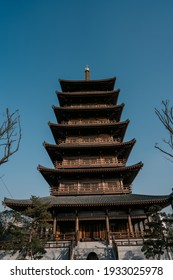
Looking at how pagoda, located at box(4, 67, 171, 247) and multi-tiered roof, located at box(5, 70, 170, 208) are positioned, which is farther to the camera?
multi-tiered roof, located at box(5, 70, 170, 208)

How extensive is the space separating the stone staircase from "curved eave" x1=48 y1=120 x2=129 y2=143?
1239cm

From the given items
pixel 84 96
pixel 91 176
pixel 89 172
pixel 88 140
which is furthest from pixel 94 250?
pixel 84 96

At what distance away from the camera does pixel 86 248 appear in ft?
45.2

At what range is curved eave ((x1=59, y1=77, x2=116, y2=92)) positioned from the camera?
27444mm

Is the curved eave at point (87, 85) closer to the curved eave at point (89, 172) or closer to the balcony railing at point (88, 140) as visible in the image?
the balcony railing at point (88, 140)

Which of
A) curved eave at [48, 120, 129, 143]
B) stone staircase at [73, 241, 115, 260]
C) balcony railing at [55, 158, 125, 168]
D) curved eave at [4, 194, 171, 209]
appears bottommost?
stone staircase at [73, 241, 115, 260]

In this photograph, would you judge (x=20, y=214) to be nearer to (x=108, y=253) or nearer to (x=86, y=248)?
(x=86, y=248)

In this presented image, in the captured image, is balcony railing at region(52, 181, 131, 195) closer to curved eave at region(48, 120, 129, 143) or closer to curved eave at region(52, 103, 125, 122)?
curved eave at region(48, 120, 129, 143)

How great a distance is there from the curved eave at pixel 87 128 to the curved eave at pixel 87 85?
8200 millimetres

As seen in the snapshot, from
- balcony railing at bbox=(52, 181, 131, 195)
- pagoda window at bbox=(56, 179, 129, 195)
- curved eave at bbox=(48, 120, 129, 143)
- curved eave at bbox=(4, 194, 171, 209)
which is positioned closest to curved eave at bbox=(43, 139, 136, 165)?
curved eave at bbox=(48, 120, 129, 143)

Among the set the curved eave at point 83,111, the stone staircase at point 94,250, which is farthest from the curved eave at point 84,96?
the stone staircase at point 94,250

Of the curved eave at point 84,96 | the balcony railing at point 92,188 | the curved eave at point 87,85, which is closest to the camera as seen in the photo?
the balcony railing at point 92,188

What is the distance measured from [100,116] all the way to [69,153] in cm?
702

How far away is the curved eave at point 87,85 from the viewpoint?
90.0 ft
